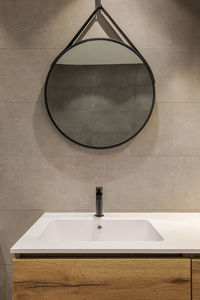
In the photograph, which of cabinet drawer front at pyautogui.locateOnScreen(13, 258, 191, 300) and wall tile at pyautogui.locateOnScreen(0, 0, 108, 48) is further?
wall tile at pyautogui.locateOnScreen(0, 0, 108, 48)

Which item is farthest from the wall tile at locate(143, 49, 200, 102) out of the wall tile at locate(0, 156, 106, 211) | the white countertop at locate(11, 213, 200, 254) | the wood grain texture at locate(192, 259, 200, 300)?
the wood grain texture at locate(192, 259, 200, 300)

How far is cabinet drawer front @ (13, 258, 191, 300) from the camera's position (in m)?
1.02

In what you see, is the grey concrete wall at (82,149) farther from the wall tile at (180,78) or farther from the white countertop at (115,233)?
the white countertop at (115,233)

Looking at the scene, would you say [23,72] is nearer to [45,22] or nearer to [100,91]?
[45,22]

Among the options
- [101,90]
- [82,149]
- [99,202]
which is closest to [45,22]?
[101,90]

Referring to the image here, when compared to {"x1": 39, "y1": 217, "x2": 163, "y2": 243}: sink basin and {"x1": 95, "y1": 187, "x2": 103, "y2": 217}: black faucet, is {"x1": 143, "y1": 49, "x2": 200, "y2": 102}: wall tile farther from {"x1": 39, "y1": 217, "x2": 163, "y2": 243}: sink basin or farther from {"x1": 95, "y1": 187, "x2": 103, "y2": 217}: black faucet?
{"x1": 39, "y1": 217, "x2": 163, "y2": 243}: sink basin

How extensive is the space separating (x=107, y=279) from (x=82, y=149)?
81 cm

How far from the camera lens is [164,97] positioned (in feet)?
5.34

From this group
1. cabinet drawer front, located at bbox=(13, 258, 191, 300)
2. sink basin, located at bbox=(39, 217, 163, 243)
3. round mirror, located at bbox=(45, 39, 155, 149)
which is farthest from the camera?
round mirror, located at bbox=(45, 39, 155, 149)

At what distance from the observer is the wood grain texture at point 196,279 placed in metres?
1.03

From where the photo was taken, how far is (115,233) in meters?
1.50

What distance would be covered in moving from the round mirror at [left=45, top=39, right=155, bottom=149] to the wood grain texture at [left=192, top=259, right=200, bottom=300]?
2.63ft

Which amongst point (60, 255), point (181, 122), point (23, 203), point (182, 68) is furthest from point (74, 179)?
point (182, 68)

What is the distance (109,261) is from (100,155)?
2.42 feet
